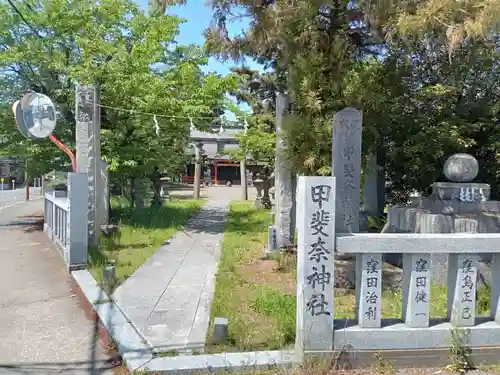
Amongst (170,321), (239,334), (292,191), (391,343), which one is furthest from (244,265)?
(391,343)

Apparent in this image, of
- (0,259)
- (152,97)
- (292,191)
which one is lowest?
(0,259)

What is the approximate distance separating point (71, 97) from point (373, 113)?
8.74 metres

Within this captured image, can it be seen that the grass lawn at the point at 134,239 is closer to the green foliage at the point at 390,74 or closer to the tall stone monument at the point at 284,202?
the tall stone monument at the point at 284,202

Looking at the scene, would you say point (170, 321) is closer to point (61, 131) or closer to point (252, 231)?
point (252, 231)

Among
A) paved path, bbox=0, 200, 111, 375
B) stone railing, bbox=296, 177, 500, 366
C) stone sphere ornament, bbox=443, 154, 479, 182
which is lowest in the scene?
paved path, bbox=0, 200, 111, 375

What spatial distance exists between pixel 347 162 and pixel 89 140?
18.1 feet

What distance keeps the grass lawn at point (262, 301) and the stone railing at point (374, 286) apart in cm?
66

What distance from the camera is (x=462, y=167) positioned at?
25.2 ft

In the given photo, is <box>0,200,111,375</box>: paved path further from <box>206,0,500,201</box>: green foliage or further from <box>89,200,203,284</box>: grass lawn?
<box>206,0,500,201</box>: green foliage

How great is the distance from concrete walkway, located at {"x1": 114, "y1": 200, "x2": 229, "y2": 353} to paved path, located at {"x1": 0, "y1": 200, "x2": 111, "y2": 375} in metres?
0.58

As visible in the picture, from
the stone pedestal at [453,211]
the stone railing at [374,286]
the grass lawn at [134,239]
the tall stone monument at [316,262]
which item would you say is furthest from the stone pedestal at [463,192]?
the grass lawn at [134,239]

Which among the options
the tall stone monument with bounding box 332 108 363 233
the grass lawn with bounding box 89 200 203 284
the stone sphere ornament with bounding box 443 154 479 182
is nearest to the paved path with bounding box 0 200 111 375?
the grass lawn with bounding box 89 200 203 284

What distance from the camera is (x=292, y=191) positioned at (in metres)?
9.55

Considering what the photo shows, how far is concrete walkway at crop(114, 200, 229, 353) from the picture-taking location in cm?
472
